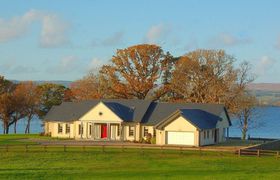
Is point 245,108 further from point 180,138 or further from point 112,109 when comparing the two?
point 112,109

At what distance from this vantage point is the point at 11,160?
4756 centimetres

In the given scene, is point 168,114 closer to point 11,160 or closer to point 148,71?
point 148,71

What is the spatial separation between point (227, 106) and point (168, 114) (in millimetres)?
12238

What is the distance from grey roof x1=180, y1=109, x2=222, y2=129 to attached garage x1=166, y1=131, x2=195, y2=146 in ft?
5.03

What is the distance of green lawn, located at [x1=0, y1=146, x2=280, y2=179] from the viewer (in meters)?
37.1

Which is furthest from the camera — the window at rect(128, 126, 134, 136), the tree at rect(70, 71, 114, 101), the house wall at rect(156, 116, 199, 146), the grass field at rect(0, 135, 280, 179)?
the tree at rect(70, 71, 114, 101)

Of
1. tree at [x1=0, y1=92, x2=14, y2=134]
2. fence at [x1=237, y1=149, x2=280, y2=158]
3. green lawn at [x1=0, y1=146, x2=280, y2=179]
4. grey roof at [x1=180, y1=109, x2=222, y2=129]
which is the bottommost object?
green lawn at [x1=0, y1=146, x2=280, y2=179]

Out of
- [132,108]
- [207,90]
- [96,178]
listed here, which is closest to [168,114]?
[132,108]

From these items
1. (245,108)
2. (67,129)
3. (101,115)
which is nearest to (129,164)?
(101,115)

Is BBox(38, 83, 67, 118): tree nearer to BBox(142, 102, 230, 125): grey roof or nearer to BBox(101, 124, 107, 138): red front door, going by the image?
BBox(101, 124, 107, 138): red front door

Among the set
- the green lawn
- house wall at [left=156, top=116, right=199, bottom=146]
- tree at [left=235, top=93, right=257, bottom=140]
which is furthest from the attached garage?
tree at [left=235, top=93, right=257, bottom=140]

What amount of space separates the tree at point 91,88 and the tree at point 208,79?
11.6 meters

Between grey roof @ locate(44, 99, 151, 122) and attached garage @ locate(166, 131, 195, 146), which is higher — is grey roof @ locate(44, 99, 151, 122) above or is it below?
above

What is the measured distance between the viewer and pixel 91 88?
9194 centimetres
